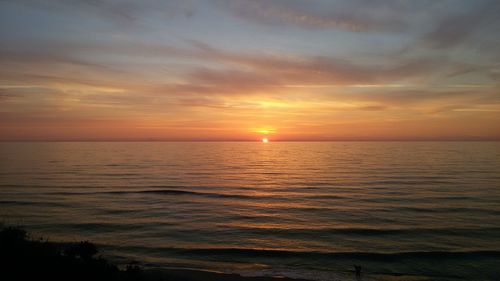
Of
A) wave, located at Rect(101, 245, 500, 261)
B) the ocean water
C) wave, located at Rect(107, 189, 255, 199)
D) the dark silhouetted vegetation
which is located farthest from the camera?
wave, located at Rect(107, 189, 255, 199)

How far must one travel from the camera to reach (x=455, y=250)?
1816 centimetres

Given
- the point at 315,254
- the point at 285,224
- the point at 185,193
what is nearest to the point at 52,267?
the point at 315,254

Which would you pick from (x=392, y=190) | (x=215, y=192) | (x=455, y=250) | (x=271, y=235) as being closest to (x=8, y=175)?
(x=215, y=192)

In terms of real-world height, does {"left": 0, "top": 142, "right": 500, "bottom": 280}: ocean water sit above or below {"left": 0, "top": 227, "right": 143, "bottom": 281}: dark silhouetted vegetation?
below

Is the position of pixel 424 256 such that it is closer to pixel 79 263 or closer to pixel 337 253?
pixel 337 253

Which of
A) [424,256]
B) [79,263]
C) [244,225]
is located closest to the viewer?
[79,263]

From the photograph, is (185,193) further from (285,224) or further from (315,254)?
(315,254)

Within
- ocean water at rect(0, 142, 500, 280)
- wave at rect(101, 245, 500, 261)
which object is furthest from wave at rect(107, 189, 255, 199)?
wave at rect(101, 245, 500, 261)

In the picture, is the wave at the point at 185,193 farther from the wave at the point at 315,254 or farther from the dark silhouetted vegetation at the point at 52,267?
the dark silhouetted vegetation at the point at 52,267

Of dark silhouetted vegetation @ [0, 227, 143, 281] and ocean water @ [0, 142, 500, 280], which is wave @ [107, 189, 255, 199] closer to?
ocean water @ [0, 142, 500, 280]

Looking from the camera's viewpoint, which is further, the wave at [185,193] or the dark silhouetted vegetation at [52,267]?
the wave at [185,193]

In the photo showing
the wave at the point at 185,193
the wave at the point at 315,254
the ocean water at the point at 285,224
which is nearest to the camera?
the ocean water at the point at 285,224

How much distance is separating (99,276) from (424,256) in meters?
15.9

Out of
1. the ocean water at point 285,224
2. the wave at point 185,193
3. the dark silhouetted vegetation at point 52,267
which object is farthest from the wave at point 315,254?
the wave at point 185,193
